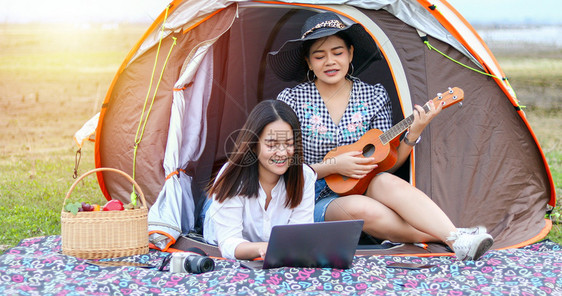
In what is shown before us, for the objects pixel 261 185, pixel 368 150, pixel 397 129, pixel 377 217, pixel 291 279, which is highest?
pixel 397 129

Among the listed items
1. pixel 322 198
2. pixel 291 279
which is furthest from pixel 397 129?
pixel 291 279

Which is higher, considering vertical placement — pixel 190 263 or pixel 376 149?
pixel 376 149

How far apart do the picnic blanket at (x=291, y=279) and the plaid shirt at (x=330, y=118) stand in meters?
0.71

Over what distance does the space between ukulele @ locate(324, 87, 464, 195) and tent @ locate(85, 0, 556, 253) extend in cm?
22

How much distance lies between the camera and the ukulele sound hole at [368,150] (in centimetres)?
302

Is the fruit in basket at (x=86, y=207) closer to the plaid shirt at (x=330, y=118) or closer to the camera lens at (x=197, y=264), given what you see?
the camera lens at (x=197, y=264)

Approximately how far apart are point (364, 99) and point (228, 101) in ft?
3.60

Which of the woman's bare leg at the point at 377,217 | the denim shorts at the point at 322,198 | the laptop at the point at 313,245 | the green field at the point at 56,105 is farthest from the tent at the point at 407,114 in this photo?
the laptop at the point at 313,245

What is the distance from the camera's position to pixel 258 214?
2.75 m

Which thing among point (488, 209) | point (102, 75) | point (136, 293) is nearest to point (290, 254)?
point (136, 293)

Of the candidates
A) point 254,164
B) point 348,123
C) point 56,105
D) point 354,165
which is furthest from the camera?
point 56,105

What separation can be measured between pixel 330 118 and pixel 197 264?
1121 mm

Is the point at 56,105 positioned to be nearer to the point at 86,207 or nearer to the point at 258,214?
the point at 86,207

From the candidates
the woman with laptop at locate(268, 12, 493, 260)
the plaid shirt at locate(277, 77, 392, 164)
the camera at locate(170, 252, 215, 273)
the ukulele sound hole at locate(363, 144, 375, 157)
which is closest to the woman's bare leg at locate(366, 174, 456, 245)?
the woman with laptop at locate(268, 12, 493, 260)
